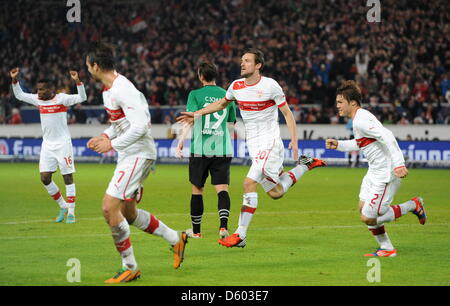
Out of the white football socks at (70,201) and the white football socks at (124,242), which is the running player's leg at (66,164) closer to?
the white football socks at (70,201)

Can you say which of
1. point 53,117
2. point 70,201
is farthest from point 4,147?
point 70,201

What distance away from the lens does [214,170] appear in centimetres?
1131

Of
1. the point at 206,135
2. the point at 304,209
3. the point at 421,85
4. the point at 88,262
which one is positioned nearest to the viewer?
the point at 88,262

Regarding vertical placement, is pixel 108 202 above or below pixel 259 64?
below

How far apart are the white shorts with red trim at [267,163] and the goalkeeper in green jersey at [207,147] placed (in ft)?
2.88

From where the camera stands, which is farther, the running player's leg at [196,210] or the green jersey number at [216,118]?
the green jersey number at [216,118]

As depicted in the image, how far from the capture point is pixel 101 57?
26.0ft

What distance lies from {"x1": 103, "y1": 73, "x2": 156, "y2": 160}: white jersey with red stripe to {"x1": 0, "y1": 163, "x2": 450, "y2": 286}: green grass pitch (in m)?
1.38

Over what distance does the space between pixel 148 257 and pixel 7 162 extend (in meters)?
23.6

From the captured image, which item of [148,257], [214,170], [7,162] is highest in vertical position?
[214,170]

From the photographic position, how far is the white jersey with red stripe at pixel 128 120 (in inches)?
306

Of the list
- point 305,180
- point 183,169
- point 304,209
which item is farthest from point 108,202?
point 183,169

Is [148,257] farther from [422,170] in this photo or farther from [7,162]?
[7,162]

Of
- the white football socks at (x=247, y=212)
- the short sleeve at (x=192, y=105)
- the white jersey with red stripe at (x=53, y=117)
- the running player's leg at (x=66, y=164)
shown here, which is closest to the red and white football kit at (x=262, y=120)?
the white football socks at (x=247, y=212)
